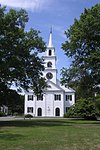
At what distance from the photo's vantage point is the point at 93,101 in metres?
67.1

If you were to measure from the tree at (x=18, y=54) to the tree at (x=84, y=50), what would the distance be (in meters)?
3.73

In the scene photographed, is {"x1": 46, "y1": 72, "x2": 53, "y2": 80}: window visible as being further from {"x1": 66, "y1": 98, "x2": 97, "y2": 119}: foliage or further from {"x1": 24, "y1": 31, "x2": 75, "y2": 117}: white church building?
{"x1": 66, "y1": 98, "x2": 97, "y2": 119}: foliage

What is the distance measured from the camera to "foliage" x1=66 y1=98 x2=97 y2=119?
2569 inches

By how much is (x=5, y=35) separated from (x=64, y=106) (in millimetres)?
53487

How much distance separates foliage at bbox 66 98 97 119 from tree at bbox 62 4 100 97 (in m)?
24.6

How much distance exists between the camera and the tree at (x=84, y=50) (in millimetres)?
38250

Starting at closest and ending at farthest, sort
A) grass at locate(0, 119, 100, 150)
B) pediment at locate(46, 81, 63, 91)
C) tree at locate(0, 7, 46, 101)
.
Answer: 1. grass at locate(0, 119, 100, 150)
2. tree at locate(0, 7, 46, 101)
3. pediment at locate(46, 81, 63, 91)

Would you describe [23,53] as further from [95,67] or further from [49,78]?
[49,78]

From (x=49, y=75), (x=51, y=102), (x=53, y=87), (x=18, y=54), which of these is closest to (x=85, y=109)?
(x=51, y=102)

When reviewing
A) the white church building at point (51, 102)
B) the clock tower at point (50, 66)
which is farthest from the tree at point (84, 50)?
the clock tower at point (50, 66)

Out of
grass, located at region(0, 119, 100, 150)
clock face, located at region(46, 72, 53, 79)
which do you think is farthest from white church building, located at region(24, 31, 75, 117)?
grass, located at region(0, 119, 100, 150)

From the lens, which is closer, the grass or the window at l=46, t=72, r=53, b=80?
the grass

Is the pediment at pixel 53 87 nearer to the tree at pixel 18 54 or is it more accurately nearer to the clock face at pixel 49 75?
the clock face at pixel 49 75

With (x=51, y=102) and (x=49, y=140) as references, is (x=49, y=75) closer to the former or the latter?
(x=51, y=102)
